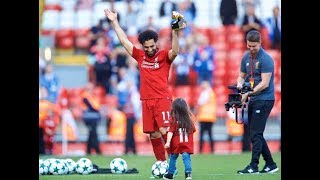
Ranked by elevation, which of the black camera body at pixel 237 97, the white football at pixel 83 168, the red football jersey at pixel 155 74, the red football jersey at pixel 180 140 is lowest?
the white football at pixel 83 168

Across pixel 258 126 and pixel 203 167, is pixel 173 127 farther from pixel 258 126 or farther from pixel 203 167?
pixel 203 167

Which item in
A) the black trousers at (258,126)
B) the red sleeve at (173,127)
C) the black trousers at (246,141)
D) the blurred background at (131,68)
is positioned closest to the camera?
the red sleeve at (173,127)

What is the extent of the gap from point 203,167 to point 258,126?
2.05 metres

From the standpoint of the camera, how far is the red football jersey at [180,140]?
38.9ft

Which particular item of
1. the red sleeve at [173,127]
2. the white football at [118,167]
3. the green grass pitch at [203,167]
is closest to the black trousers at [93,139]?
the green grass pitch at [203,167]

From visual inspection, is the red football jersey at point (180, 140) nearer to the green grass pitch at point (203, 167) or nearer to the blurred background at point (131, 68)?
the green grass pitch at point (203, 167)

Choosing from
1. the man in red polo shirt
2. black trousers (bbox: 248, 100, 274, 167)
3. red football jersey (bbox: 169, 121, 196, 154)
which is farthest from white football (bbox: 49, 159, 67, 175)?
black trousers (bbox: 248, 100, 274, 167)

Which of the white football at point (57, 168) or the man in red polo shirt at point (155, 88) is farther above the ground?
the man in red polo shirt at point (155, 88)

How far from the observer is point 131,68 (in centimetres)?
2061

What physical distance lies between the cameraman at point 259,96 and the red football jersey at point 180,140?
4.28 feet

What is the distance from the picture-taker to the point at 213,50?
70.6 feet

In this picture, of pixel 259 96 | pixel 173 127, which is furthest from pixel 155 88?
pixel 259 96

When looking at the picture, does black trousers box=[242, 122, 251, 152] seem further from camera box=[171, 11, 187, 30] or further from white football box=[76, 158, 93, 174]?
camera box=[171, 11, 187, 30]
